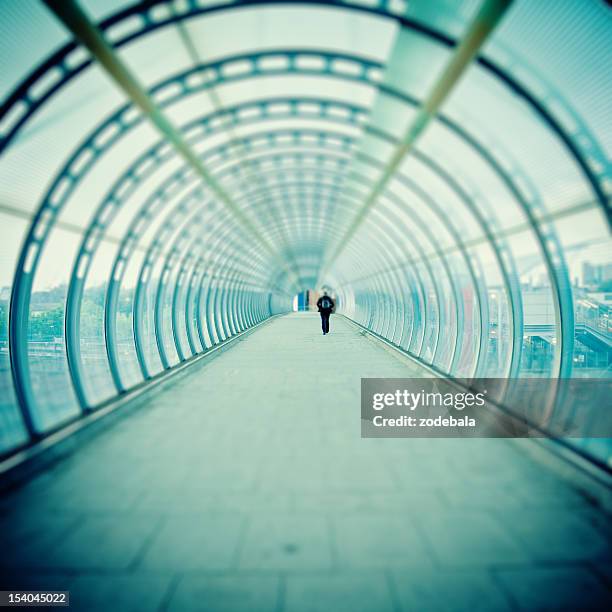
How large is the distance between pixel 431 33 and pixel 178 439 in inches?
231

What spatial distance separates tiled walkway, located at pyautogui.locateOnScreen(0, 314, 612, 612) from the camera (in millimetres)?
2494

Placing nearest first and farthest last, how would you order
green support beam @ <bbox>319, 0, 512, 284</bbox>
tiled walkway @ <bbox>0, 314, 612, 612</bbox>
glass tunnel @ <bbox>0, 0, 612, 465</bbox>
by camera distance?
1. tiled walkway @ <bbox>0, 314, 612, 612</bbox>
2. green support beam @ <bbox>319, 0, 512, 284</bbox>
3. glass tunnel @ <bbox>0, 0, 612, 465</bbox>

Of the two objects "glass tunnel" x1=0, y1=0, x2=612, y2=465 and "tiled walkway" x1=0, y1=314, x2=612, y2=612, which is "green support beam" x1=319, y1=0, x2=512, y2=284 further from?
"tiled walkway" x1=0, y1=314, x2=612, y2=612

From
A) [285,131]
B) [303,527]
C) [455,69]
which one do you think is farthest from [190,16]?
[303,527]

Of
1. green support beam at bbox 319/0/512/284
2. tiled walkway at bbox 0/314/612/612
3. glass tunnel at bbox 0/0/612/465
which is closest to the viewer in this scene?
tiled walkway at bbox 0/314/612/612

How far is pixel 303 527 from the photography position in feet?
10.2

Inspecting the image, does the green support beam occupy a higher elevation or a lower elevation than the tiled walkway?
higher

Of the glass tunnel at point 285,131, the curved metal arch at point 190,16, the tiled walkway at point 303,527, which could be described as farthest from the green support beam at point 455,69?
the tiled walkway at point 303,527

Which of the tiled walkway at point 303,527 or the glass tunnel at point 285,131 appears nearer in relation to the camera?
the tiled walkway at point 303,527

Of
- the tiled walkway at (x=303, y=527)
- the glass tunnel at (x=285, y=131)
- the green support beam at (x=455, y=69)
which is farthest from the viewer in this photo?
the glass tunnel at (x=285, y=131)

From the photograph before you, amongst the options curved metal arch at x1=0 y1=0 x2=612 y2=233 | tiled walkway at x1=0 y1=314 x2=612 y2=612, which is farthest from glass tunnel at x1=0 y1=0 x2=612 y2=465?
tiled walkway at x1=0 y1=314 x2=612 y2=612

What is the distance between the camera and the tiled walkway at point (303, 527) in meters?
2.49

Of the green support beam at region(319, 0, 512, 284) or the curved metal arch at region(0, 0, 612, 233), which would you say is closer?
the green support beam at region(319, 0, 512, 284)

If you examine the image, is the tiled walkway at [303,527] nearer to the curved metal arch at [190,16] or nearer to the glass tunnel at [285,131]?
the glass tunnel at [285,131]
